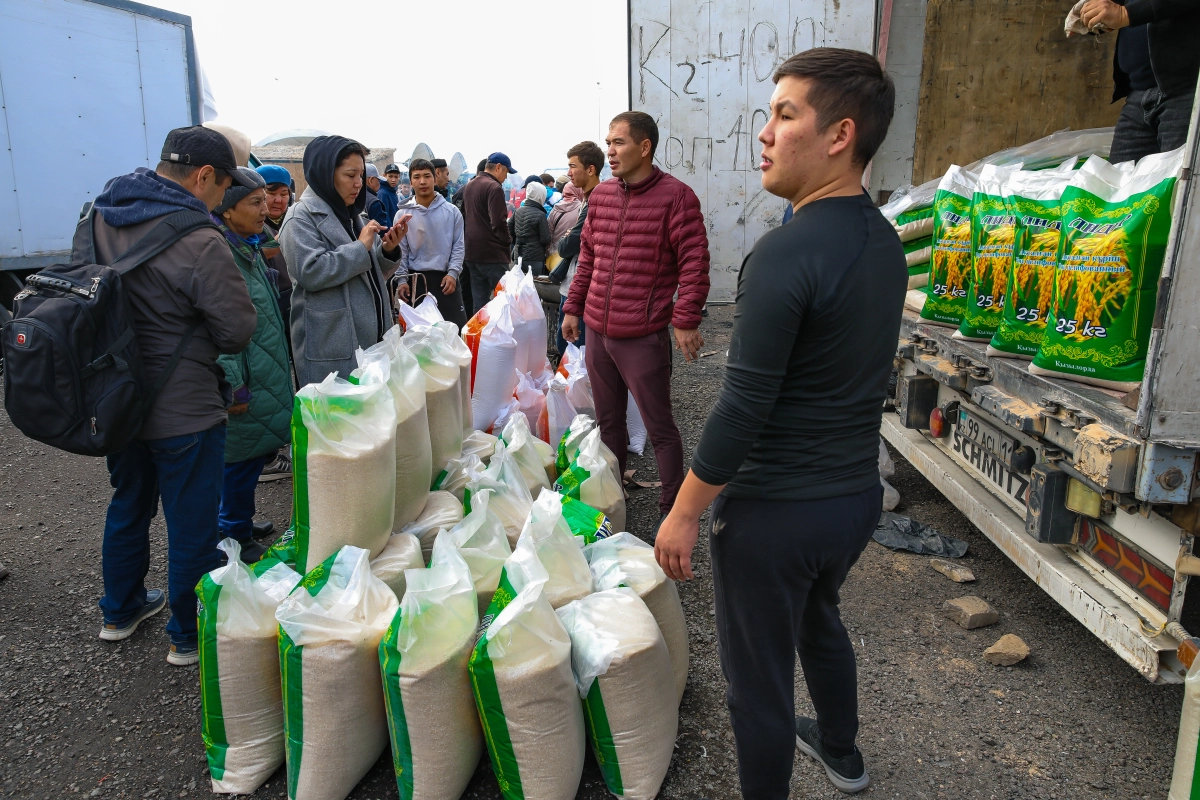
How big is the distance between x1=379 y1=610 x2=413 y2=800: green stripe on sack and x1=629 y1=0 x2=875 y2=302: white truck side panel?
6.03 meters

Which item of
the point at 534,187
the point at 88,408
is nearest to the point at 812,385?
the point at 88,408

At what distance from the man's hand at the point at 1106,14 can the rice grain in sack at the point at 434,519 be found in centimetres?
276

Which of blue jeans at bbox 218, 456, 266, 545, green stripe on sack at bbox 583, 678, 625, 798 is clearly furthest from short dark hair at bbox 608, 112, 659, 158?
green stripe on sack at bbox 583, 678, 625, 798

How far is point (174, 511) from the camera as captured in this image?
A: 8.23ft

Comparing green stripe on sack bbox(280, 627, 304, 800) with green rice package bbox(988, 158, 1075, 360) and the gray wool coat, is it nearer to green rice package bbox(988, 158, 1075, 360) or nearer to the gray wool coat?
the gray wool coat

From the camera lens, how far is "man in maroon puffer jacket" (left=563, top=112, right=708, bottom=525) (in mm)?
3361

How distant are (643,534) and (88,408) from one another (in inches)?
88.6

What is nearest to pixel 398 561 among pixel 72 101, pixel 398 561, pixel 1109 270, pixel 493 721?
pixel 398 561

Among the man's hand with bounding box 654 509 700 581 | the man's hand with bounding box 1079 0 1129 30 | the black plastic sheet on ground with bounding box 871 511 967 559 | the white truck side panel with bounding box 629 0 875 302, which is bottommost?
the black plastic sheet on ground with bounding box 871 511 967 559

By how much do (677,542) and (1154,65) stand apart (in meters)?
2.63

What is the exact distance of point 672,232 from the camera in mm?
3359

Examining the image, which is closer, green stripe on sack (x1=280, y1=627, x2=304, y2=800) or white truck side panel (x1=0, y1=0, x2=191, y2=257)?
green stripe on sack (x1=280, y1=627, x2=304, y2=800)

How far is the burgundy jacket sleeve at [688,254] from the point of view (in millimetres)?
3346

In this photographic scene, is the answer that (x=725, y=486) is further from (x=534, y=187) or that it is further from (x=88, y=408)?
(x=534, y=187)
